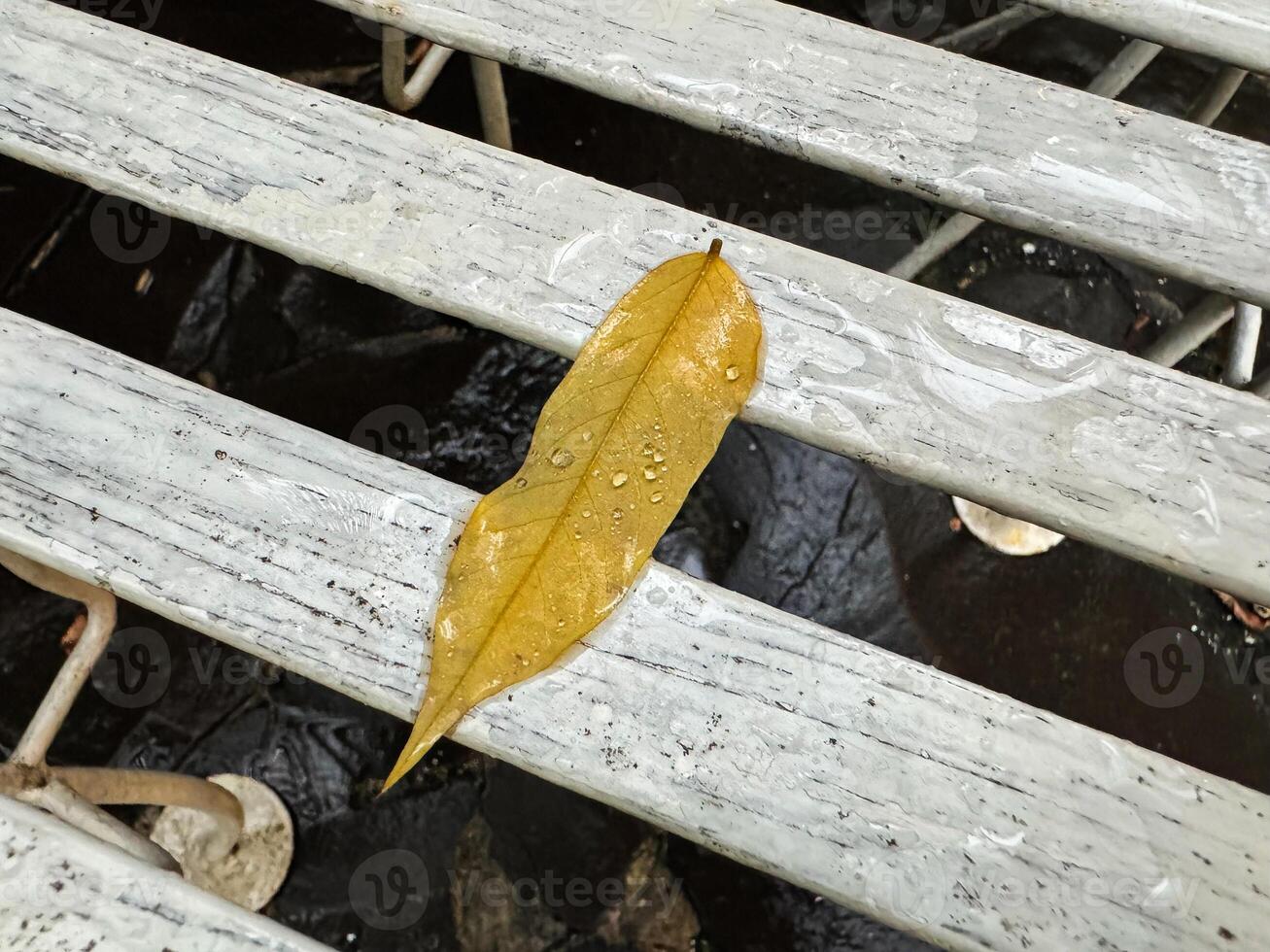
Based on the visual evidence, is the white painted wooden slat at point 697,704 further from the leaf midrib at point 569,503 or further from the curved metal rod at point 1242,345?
the curved metal rod at point 1242,345

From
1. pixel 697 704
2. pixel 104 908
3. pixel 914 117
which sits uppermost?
pixel 914 117

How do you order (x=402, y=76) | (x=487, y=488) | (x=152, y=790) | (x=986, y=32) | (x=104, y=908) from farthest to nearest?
1. (x=986, y=32)
2. (x=487, y=488)
3. (x=402, y=76)
4. (x=152, y=790)
5. (x=104, y=908)

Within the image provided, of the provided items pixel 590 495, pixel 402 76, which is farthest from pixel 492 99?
pixel 590 495

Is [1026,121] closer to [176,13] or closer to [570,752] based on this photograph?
[570,752]

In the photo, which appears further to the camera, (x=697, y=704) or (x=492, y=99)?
(x=492, y=99)

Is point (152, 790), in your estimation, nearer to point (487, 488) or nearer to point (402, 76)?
point (487, 488)

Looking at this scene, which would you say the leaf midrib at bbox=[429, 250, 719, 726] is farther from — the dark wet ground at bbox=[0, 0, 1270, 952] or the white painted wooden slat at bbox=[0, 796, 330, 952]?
the dark wet ground at bbox=[0, 0, 1270, 952]

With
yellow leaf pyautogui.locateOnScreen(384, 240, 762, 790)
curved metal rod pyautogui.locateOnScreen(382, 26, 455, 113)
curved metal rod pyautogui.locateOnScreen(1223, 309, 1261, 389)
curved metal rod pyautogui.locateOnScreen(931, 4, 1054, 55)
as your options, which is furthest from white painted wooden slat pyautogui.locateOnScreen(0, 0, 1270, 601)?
curved metal rod pyautogui.locateOnScreen(931, 4, 1054, 55)
